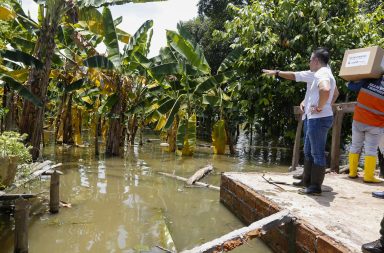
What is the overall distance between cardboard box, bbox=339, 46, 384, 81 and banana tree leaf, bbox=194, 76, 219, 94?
7306 mm

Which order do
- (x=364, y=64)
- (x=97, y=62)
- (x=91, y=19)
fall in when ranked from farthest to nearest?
1. (x=97, y=62)
2. (x=91, y=19)
3. (x=364, y=64)

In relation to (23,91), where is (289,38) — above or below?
above

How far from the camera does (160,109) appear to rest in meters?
13.0

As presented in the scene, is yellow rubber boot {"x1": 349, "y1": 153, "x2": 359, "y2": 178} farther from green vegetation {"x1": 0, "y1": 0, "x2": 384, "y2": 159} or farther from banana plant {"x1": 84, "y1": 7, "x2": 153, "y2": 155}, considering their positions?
banana plant {"x1": 84, "y1": 7, "x2": 153, "y2": 155}

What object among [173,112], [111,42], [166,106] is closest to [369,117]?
[111,42]

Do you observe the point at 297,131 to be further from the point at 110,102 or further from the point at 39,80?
the point at 110,102

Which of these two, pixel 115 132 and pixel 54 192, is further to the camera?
pixel 115 132

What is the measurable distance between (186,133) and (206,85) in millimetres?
1802

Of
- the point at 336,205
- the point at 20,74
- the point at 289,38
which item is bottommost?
the point at 336,205

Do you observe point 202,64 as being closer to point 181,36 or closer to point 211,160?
point 181,36

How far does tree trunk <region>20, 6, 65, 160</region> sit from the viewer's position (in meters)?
9.03

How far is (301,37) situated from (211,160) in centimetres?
518

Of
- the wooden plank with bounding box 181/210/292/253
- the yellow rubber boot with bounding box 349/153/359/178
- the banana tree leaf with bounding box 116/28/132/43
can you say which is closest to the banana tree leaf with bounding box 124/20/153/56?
the banana tree leaf with bounding box 116/28/132/43

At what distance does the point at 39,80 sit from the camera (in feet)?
29.9
